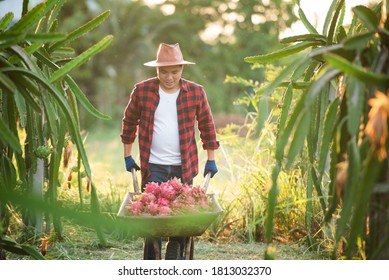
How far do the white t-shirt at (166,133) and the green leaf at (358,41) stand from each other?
1.74 meters

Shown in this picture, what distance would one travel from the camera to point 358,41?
1969 mm

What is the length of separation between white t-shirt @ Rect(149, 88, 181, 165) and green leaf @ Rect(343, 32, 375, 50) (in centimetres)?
174

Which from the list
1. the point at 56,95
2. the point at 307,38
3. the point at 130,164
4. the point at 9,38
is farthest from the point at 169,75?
the point at 9,38

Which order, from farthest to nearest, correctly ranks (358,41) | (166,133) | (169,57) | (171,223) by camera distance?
(166,133) → (169,57) → (171,223) → (358,41)

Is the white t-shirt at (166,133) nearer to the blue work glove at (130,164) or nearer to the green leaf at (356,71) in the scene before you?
the blue work glove at (130,164)

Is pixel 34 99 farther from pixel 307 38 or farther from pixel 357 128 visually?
pixel 357 128

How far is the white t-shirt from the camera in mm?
3582

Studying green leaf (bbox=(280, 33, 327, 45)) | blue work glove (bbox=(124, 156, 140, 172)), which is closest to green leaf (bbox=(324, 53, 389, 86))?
green leaf (bbox=(280, 33, 327, 45))

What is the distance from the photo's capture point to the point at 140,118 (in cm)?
364

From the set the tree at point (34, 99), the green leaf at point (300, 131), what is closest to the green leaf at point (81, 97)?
the tree at point (34, 99)

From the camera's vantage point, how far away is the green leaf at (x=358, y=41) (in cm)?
196

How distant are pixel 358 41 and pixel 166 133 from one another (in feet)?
5.85

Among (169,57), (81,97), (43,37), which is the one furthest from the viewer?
(169,57)

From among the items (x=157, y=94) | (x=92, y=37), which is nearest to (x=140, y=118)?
(x=157, y=94)
